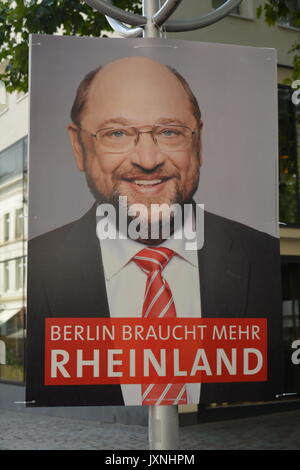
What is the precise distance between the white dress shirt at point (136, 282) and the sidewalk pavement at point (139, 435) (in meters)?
6.51

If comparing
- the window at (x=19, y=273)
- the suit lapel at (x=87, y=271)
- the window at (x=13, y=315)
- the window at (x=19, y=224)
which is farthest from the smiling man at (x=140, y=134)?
the window at (x=19, y=224)

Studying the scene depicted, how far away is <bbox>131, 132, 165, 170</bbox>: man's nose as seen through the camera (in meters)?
4.03

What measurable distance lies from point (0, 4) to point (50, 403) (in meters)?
7.94

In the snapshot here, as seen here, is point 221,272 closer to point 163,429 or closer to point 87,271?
point 87,271

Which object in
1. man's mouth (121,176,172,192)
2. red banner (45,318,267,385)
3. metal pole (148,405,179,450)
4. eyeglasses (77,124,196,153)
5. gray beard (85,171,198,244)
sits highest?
eyeglasses (77,124,196,153)

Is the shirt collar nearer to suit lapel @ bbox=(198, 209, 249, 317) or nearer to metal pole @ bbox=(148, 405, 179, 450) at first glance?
suit lapel @ bbox=(198, 209, 249, 317)

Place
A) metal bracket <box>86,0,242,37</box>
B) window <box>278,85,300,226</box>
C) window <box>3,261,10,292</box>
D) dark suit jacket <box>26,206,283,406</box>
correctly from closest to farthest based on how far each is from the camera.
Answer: dark suit jacket <box>26,206,283,406</box> < metal bracket <box>86,0,242,37</box> < window <box>278,85,300,226</box> < window <box>3,261,10,292</box>

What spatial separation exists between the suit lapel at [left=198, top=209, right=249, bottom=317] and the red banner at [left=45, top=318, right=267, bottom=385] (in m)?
0.07

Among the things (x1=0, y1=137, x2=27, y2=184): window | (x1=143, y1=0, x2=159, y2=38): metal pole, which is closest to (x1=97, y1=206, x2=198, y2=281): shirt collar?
(x1=143, y1=0, x2=159, y2=38): metal pole

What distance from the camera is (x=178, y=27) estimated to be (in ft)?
14.4

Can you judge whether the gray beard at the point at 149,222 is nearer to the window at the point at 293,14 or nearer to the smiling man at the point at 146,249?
the smiling man at the point at 146,249
